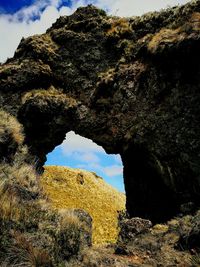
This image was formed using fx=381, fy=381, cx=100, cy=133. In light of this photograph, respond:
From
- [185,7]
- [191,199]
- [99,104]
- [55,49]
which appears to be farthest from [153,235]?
[55,49]

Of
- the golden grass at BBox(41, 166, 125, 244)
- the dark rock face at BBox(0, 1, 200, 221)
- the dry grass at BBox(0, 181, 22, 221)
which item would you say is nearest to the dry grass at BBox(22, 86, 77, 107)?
the dark rock face at BBox(0, 1, 200, 221)

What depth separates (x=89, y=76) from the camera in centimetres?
2070

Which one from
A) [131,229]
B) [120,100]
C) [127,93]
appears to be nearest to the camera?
[131,229]

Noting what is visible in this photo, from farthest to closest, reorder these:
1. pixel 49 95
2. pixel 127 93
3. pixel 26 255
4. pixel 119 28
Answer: pixel 119 28
pixel 49 95
pixel 127 93
pixel 26 255

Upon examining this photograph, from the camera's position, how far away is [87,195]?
120 feet

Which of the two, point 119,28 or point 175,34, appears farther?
point 119,28

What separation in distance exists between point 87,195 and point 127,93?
2008 cm

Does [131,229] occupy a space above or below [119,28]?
below

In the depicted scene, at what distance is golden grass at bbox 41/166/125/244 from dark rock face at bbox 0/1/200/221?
43.2ft

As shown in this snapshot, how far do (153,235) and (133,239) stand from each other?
74 centimetres

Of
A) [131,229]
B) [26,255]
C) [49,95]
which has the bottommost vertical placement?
[26,255]

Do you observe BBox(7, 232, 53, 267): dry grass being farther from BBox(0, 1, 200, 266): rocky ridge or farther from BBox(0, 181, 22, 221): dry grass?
BBox(0, 1, 200, 266): rocky ridge

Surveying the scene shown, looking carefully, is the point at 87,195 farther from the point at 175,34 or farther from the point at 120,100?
the point at 175,34

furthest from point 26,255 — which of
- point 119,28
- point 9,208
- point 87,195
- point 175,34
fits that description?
point 87,195
